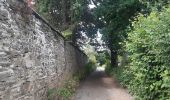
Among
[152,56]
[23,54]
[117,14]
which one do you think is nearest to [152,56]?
[152,56]

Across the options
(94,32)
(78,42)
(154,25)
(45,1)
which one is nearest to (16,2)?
(154,25)

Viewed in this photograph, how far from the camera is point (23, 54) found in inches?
311

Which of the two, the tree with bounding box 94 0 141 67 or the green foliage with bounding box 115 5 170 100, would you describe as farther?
the tree with bounding box 94 0 141 67

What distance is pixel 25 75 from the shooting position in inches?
316

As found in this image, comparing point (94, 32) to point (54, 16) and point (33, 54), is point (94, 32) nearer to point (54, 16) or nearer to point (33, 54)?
point (54, 16)

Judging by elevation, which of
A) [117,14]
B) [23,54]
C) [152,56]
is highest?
[117,14]

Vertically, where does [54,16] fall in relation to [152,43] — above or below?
above

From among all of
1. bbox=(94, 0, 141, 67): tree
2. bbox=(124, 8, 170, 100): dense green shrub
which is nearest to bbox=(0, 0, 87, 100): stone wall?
bbox=(124, 8, 170, 100): dense green shrub

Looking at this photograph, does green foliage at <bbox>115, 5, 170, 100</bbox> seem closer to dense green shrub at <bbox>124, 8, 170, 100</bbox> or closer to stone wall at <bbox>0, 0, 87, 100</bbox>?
dense green shrub at <bbox>124, 8, 170, 100</bbox>

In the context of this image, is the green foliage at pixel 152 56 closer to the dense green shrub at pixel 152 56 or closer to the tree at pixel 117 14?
the dense green shrub at pixel 152 56

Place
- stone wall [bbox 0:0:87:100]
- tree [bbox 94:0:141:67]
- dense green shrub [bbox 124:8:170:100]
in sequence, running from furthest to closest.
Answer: tree [bbox 94:0:141:67], dense green shrub [bbox 124:8:170:100], stone wall [bbox 0:0:87:100]

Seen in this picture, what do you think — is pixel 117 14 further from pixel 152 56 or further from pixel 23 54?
pixel 23 54

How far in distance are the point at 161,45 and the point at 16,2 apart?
3.68 metres

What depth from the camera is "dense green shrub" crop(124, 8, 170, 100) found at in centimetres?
722
